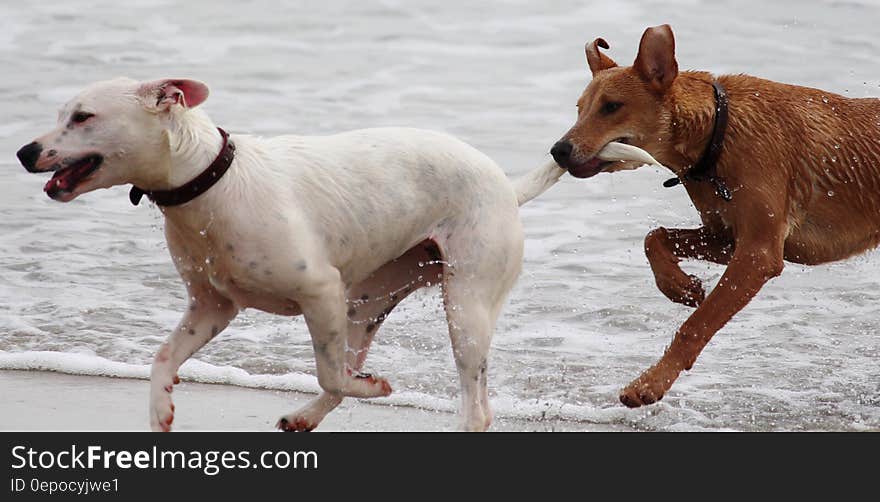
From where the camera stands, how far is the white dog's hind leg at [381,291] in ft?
17.1

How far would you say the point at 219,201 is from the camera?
444 centimetres

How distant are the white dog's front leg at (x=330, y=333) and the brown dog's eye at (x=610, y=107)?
1493 millimetres

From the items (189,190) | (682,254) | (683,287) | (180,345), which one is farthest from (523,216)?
(189,190)

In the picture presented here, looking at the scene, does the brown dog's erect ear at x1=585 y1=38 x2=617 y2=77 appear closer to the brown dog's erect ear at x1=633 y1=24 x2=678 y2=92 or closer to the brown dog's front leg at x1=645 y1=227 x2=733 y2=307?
the brown dog's erect ear at x1=633 y1=24 x2=678 y2=92

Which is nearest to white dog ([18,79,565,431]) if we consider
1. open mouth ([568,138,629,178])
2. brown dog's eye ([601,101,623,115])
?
open mouth ([568,138,629,178])

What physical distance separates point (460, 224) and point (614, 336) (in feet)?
7.69

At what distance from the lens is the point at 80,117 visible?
4.23m

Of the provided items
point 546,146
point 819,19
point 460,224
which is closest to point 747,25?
point 819,19

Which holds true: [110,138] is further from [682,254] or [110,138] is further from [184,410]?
[682,254]

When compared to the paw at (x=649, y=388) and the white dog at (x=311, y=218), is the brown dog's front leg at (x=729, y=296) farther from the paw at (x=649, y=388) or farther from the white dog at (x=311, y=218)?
the white dog at (x=311, y=218)

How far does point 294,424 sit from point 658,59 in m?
2.03

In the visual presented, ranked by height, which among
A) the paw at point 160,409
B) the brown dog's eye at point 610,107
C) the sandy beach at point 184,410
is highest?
the brown dog's eye at point 610,107

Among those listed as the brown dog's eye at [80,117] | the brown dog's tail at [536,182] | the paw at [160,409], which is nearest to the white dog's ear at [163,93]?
the brown dog's eye at [80,117]

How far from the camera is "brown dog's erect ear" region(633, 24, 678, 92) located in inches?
219
